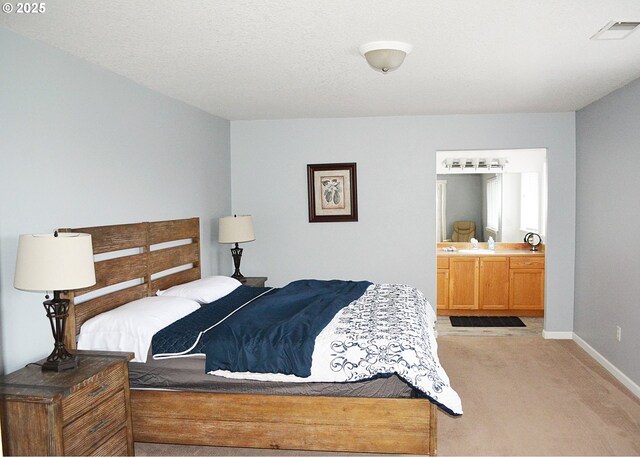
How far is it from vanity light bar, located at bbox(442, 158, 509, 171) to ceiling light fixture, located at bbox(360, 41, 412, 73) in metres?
4.16

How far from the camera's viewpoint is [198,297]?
3.88 m

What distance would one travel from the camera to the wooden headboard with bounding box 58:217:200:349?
10.3 ft

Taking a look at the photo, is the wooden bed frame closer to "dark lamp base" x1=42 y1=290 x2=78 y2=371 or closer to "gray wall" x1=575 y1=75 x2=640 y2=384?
"dark lamp base" x1=42 y1=290 x2=78 y2=371

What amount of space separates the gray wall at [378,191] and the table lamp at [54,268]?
3.33 metres

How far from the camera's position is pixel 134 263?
12.1 feet

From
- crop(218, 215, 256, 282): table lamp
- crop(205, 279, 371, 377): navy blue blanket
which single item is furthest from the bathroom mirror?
crop(205, 279, 371, 377): navy blue blanket

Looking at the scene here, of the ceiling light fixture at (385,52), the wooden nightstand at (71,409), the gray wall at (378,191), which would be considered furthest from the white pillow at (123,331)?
the gray wall at (378,191)

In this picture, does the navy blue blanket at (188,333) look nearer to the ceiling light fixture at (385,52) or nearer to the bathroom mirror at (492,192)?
the ceiling light fixture at (385,52)

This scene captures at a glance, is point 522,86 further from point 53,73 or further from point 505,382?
point 53,73

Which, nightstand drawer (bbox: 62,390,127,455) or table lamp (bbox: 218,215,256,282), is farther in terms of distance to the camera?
table lamp (bbox: 218,215,256,282)

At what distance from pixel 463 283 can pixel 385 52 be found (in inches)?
160

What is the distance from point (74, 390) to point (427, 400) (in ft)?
5.63

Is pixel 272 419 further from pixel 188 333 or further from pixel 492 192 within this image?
pixel 492 192

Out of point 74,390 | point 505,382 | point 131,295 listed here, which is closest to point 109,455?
point 74,390
